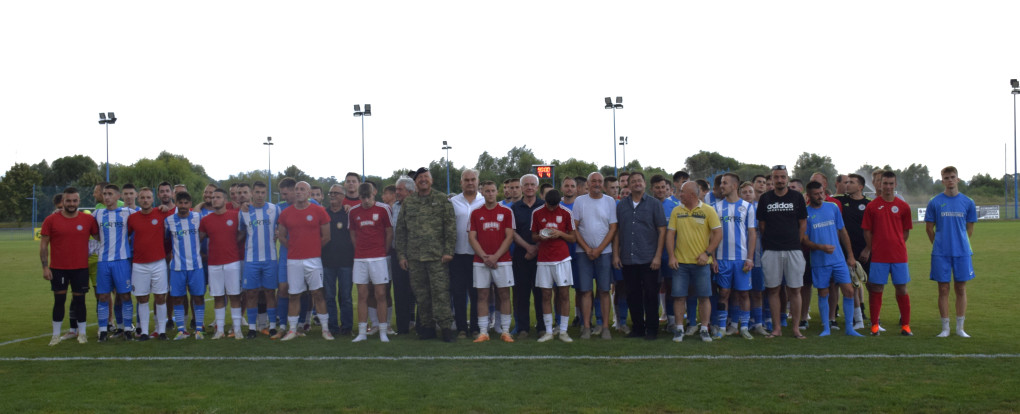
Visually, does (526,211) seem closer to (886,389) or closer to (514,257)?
(514,257)

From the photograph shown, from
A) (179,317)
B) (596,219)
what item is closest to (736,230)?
(596,219)

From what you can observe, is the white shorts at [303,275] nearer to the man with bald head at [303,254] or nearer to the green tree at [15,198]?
the man with bald head at [303,254]

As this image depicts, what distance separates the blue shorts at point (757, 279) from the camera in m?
8.34

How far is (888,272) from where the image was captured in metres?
8.19

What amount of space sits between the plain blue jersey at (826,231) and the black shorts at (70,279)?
8.95 metres

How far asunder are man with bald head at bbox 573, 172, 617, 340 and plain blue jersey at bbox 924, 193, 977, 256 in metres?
3.73

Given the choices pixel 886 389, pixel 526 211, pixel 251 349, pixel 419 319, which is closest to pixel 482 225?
pixel 526 211

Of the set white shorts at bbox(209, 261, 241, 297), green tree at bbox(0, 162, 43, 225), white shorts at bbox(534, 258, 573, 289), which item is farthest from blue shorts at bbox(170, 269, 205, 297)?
green tree at bbox(0, 162, 43, 225)

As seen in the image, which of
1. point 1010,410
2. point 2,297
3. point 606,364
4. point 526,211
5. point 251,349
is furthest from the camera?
point 2,297

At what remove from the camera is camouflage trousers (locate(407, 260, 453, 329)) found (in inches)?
321

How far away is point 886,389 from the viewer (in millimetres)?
5539

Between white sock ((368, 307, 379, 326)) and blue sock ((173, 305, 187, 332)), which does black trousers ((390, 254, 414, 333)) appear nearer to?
white sock ((368, 307, 379, 326))

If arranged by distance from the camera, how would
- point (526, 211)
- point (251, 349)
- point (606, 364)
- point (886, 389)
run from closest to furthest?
point (886, 389) < point (606, 364) < point (251, 349) < point (526, 211)

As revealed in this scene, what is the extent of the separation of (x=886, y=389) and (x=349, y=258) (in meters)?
6.20
